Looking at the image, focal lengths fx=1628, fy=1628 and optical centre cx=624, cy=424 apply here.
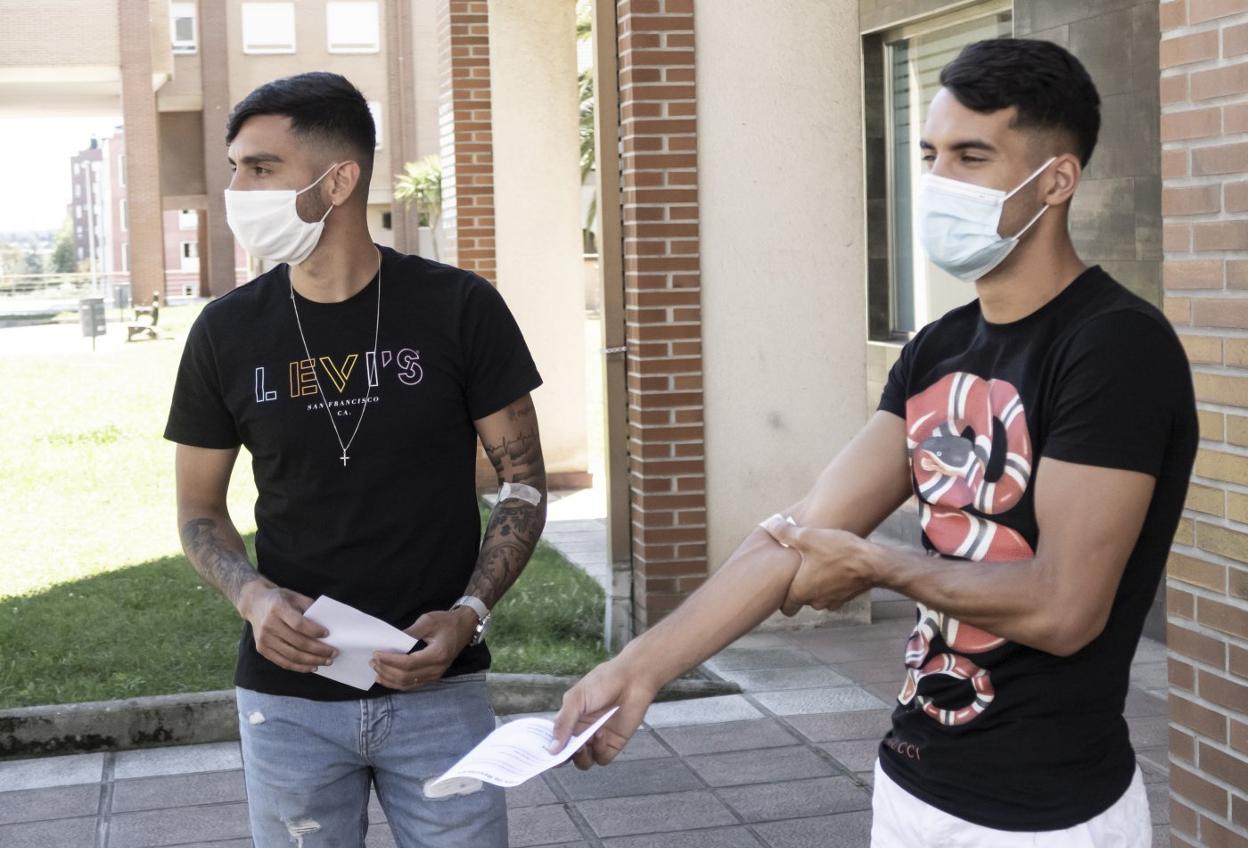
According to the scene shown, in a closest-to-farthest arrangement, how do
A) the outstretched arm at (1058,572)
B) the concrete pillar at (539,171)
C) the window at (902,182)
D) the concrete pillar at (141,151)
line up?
1. the outstretched arm at (1058,572)
2. the window at (902,182)
3. the concrete pillar at (539,171)
4. the concrete pillar at (141,151)

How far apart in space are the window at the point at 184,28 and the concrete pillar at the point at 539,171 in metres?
48.6

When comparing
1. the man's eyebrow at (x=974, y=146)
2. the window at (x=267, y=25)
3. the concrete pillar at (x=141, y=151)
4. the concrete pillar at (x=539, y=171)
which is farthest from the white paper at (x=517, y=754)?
the window at (x=267, y=25)

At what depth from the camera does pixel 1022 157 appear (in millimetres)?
2340

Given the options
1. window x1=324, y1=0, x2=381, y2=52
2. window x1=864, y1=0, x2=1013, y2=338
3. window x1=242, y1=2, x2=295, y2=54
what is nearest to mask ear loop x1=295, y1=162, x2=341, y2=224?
window x1=864, y1=0, x2=1013, y2=338

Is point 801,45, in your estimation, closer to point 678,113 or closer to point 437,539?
point 678,113

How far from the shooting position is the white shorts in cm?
229

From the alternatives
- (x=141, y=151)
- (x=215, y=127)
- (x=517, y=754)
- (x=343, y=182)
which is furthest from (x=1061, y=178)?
(x=215, y=127)

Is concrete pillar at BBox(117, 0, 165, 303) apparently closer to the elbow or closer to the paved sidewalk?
the paved sidewalk

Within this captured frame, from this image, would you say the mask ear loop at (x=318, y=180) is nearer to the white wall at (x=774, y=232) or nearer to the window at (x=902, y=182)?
the white wall at (x=774, y=232)

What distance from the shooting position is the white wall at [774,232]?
8.24 metres

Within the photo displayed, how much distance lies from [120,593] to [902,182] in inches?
219

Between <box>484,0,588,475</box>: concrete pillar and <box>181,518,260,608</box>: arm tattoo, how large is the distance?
9.41m

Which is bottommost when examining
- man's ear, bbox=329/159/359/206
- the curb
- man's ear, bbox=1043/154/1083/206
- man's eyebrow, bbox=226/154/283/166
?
the curb

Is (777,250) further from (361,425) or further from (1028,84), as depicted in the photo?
(1028,84)
